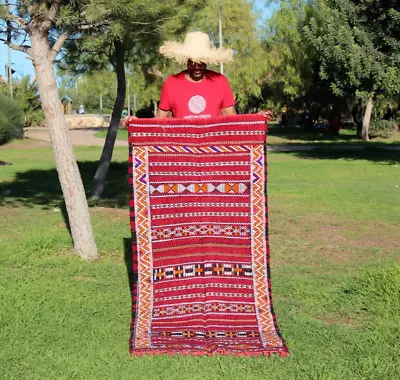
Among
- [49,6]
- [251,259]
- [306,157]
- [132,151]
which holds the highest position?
[49,6]

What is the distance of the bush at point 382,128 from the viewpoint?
38750 millimetres

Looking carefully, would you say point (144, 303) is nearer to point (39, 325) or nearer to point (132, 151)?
point (39, 325)

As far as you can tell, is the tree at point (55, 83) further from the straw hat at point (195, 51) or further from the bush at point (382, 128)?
the bush at point (382, 128)

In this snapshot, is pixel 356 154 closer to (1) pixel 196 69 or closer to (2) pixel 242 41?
(2) pixel 242 41

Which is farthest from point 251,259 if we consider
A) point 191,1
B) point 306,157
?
point 306,157

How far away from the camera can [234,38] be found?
34281 millimetres

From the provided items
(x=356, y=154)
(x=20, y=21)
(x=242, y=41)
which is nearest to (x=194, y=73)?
(x=20, y=21)

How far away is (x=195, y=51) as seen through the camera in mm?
4887

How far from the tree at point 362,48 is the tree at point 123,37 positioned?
31.8 ft

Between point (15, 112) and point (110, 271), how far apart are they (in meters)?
24.9

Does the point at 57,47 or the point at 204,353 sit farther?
the point at 57,47

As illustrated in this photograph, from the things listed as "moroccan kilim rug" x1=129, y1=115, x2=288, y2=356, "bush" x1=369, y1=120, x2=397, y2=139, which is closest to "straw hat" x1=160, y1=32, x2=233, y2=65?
"moroccan kilim rug" x1=129, y1=115, x2=288, y2=356

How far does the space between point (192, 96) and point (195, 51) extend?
0.36 m

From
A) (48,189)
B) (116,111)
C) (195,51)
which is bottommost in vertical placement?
(48,189)
